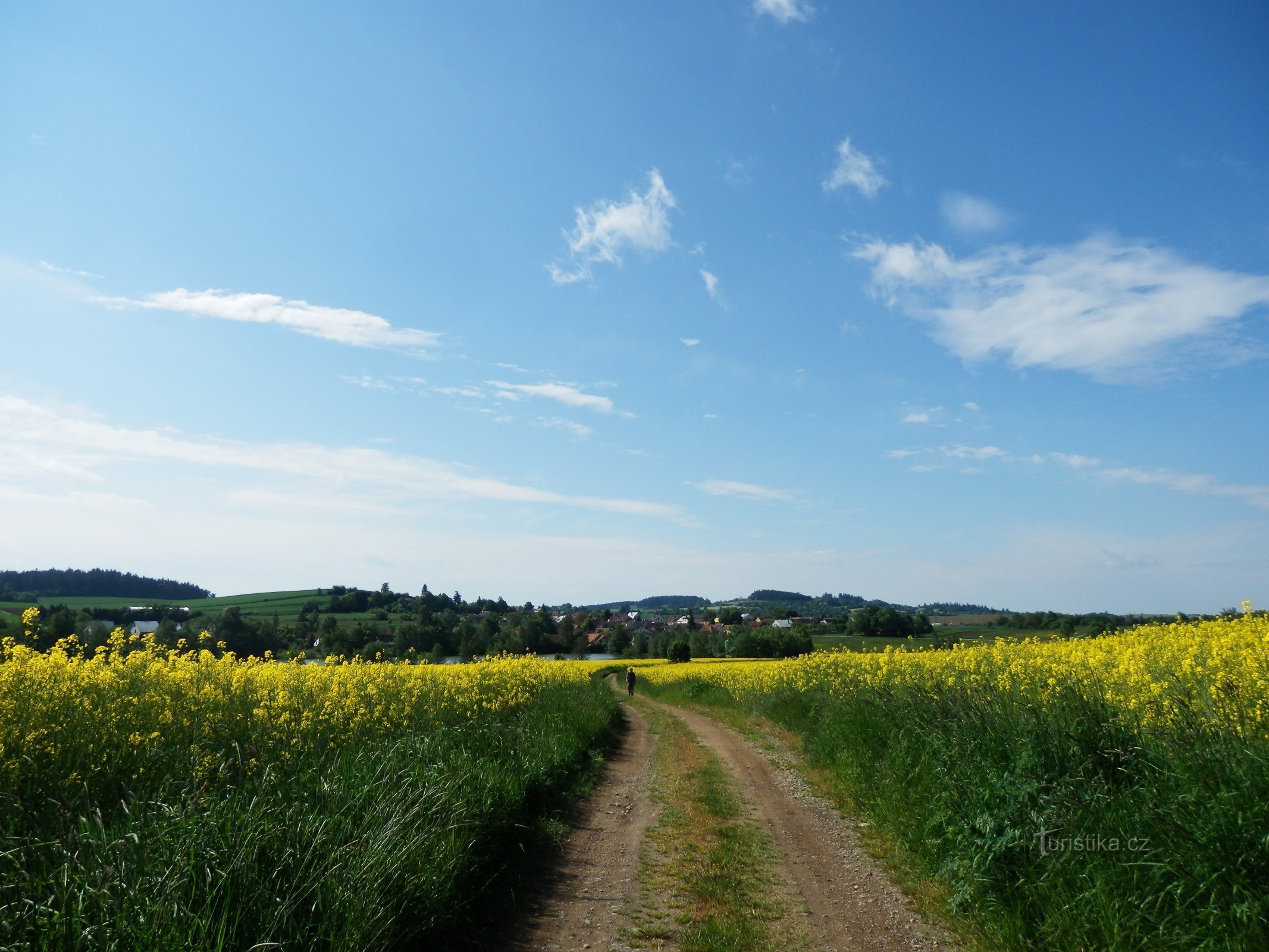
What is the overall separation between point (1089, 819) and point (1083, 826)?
0.07 meters

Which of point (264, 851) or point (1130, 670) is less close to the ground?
point (1130, 670)

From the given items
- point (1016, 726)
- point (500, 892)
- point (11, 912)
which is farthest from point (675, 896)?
point (11, 912)

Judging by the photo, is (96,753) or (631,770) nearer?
(96,753)

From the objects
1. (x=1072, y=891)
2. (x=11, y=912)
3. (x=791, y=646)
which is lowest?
(x=791, y=646)

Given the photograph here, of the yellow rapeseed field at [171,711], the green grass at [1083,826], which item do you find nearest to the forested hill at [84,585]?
the yellow rapeseed field at [171,711]

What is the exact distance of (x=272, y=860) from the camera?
14.5 feet

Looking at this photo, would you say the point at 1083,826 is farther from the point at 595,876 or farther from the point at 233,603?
the point at 233,603

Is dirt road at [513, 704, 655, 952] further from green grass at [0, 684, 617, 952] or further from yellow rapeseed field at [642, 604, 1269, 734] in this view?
yellow rapeseed field at [642, 604, 1269, 734]

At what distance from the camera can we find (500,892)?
639cm

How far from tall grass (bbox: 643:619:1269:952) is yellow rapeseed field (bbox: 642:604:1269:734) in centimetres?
8

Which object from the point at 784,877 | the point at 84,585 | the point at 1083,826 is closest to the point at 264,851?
the point at 784,877

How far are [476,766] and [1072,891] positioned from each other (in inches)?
253

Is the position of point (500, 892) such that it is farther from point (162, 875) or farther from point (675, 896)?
point (162, 875)

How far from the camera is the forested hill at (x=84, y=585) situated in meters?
35.8
